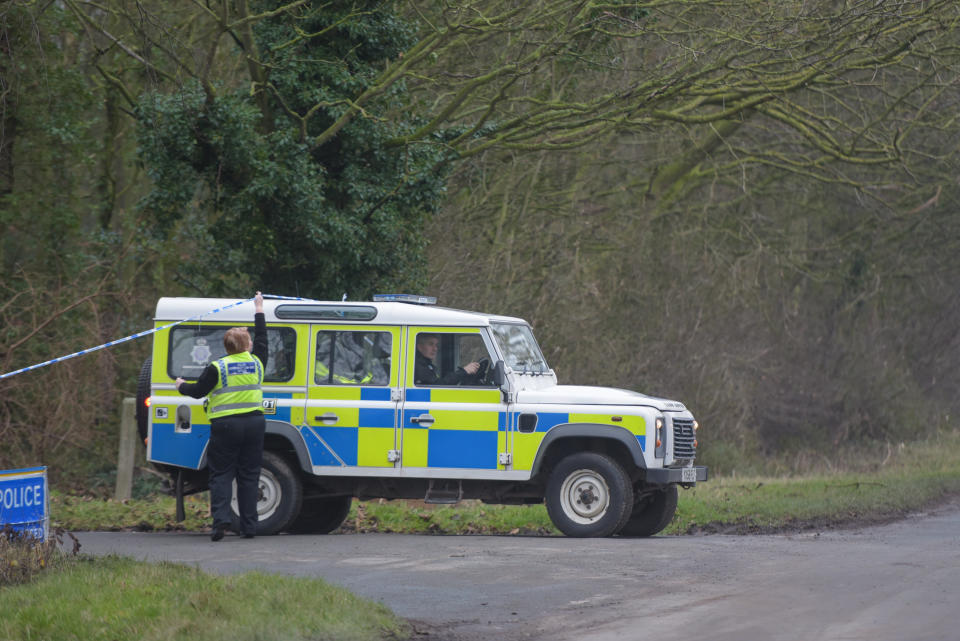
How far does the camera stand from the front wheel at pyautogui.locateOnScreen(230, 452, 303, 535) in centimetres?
1246

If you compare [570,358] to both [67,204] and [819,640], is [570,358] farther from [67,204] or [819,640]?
[819,640]

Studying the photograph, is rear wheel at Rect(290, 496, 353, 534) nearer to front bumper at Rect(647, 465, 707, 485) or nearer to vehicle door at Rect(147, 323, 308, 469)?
vehicle door at Rect(147, 323, 308, 469)

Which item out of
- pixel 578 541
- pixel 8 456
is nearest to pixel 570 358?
pixel 8 456

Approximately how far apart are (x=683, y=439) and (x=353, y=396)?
3173 mm

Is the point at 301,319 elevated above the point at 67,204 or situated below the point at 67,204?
below

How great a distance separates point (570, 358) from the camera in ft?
75.2

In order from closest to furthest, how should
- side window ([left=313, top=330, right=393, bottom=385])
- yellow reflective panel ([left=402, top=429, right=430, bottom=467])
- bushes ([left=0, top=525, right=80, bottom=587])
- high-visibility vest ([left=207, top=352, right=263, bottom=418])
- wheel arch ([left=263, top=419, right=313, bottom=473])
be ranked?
bushes ([left=0, top=525, right=80, bottom=587]), high-visibility vest ([left=207, top=352, right=263, bottom=418]), yellow reflective panel ([left=402, top=429, right=430, bottom=467]), wheel arch ([left=263, top=419, right=313, bottom=473]), side window ([left=313, top=330, right=393, bottom=385])

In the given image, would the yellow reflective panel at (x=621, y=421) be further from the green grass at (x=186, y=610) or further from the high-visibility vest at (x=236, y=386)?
the green grass at (x=186, y=610)

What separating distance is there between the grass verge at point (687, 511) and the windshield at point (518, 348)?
179cm

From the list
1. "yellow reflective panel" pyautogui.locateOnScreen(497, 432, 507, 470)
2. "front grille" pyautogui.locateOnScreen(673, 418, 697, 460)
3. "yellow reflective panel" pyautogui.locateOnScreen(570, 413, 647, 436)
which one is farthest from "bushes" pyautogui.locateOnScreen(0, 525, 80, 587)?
"front grille" pyautogui.locateOnScreen(673, 418, 697, 460)

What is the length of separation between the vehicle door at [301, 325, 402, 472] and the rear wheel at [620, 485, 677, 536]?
8.31 ft

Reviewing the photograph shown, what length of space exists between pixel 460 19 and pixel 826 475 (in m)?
9.49

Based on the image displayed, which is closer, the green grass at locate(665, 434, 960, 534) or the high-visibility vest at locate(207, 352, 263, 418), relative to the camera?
the high-visibility vest at locate(207, 352, 263, 418)

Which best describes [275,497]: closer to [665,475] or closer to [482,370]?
[482,370]
